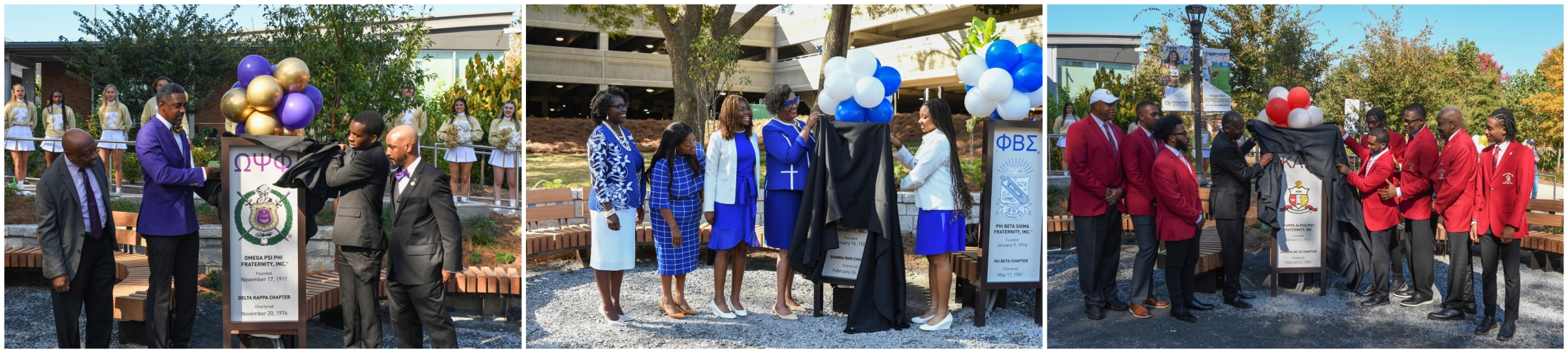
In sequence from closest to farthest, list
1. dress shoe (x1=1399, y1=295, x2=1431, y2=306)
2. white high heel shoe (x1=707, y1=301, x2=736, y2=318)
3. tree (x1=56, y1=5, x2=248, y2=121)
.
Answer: white high heel shoe (x1=707, y1=301, x2=736, y2=318) → dress shoe (x1=1399, y1=295, x2=1431, y2=306) → tree (x1=56, y1=5, x2=248, y2=121)

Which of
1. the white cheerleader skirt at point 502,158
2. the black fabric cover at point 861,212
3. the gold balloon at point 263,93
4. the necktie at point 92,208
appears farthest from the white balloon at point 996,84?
the white cheerleader skirt at point 502,158

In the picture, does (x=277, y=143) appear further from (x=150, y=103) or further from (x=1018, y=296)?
(x=150, y=103)

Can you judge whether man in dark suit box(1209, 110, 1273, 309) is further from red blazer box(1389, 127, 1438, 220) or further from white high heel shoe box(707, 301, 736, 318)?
white high heel shoe box(707, 301, 736, 318)

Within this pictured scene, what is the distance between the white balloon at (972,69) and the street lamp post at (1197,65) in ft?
26.8

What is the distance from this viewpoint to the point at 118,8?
51.9 ft

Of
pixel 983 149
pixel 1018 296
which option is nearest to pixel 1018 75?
pixel 983 149

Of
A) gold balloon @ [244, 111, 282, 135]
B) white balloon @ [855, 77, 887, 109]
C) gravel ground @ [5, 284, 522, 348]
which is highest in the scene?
white balloon @ [855, 77, 887, 109]

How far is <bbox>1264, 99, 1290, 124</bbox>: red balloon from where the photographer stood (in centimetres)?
696

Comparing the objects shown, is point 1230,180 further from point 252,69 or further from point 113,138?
point 113,138

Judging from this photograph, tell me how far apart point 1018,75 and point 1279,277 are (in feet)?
10.5

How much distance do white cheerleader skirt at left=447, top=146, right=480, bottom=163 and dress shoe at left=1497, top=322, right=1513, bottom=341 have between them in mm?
8887

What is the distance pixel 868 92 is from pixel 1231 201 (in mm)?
2779

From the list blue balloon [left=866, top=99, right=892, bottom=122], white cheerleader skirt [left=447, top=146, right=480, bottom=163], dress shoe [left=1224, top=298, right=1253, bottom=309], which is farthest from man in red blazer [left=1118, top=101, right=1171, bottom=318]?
white cheerleader skirt [left=447, top=146, right=480, bottom=163]

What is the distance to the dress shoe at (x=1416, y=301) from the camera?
21.0ft
